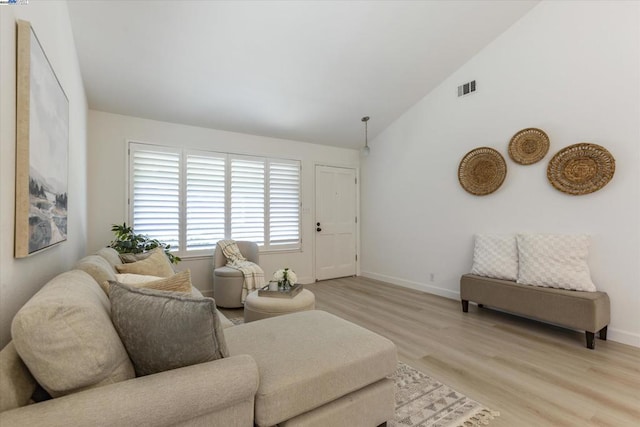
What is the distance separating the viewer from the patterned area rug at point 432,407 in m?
1.81

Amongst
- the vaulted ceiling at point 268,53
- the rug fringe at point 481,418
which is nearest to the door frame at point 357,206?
the vaulted ceiling at point 268,53

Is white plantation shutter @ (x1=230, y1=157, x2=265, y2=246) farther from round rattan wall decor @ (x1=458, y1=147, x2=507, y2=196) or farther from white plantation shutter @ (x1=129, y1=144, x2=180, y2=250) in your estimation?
round rattan wall decor @ (x1=458, y1=147, x2=507, y2=196)

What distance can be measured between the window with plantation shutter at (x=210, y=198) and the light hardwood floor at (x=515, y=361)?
1731 millimetres

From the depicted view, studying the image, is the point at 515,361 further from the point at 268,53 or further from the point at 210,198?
the point at 210,198

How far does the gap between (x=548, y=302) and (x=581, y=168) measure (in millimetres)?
1461

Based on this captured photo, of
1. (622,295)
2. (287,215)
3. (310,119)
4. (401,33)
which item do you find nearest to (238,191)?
(287,215)

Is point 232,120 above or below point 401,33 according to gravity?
below

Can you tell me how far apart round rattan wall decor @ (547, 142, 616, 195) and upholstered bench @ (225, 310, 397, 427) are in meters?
2.96

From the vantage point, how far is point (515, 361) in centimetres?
255

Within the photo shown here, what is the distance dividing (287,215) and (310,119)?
168 centimetres

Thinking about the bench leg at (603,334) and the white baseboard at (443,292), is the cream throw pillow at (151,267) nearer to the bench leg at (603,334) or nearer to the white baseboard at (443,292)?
the white baseboard at (443,292)

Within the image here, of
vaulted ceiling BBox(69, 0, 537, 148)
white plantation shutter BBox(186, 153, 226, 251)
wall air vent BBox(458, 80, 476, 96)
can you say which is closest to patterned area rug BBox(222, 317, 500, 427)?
white plantation shutter BBox(186, 153, 226, 251)

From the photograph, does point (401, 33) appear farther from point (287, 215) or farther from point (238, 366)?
point (238, 366)

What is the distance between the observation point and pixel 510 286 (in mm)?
3352
